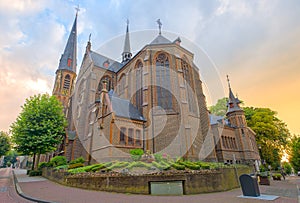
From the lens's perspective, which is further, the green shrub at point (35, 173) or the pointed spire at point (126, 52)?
the pointed spire at point (126, 52)

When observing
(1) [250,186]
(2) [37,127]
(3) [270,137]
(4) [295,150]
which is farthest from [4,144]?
(4) [295,150]

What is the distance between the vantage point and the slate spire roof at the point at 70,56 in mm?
45575

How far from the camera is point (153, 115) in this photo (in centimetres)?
2186

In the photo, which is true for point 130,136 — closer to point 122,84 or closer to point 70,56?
point 122,84

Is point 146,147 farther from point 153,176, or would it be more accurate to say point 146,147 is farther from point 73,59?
point 73,59

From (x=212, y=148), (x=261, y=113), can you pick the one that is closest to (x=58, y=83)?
(x=212, y=148)

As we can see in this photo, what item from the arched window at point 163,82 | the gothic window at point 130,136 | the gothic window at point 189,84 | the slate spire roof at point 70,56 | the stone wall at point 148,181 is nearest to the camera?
the stone wall at point 148,181

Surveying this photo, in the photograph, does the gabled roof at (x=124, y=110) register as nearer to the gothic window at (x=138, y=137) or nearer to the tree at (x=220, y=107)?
the gothic window at (x=138, y=137)

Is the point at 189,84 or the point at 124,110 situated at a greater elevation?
the point at 189,84

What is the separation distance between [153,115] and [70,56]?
36562mm

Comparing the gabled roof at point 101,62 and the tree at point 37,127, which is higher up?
the gabled roof at point 101,62

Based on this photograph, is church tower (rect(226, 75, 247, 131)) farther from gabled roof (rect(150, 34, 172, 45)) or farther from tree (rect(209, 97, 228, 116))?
gabled roof (rect(150, 34, 172, 45))

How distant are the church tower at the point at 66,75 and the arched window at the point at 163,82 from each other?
94.3 ft

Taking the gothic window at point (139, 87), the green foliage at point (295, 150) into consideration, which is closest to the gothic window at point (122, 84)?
the gothic window at point (139, 87)
